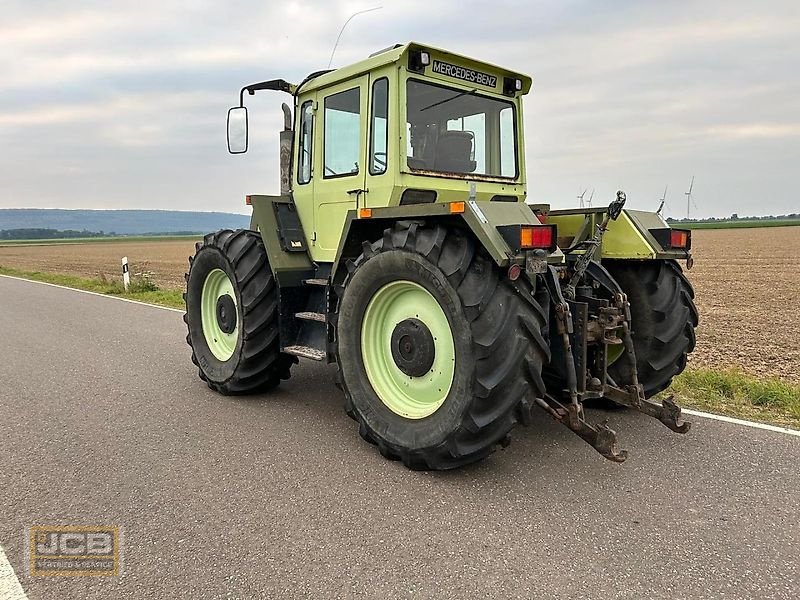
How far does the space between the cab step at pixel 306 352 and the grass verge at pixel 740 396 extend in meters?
2.90

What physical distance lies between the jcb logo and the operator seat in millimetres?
3014

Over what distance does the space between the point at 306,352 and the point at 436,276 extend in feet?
5.43

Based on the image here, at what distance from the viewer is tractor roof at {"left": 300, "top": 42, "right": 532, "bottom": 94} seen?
4.17 metres

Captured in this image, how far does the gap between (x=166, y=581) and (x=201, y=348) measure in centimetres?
355

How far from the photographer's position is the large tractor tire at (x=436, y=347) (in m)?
3.46

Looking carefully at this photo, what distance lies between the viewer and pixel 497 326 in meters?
3.45

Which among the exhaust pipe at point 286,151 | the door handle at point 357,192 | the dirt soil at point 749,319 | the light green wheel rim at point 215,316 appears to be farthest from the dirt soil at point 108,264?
the door handle at point 357,192

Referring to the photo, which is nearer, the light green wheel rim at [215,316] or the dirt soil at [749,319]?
the light green wheel rim at [215,316]

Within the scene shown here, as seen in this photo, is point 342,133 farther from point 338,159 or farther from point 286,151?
point 286,151

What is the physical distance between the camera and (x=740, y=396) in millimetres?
5191

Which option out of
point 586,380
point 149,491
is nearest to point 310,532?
point 149,491

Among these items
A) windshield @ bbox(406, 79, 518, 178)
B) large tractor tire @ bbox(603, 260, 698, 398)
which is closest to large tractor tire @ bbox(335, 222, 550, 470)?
windshield @ bbox(406, 79, 518, 178)

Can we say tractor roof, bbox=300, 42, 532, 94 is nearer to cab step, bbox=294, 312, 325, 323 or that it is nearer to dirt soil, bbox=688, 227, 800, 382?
cab step, bbox=294, 312, 325, 323

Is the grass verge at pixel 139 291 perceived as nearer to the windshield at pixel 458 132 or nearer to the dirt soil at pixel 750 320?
the windshield at pixel 458 132
